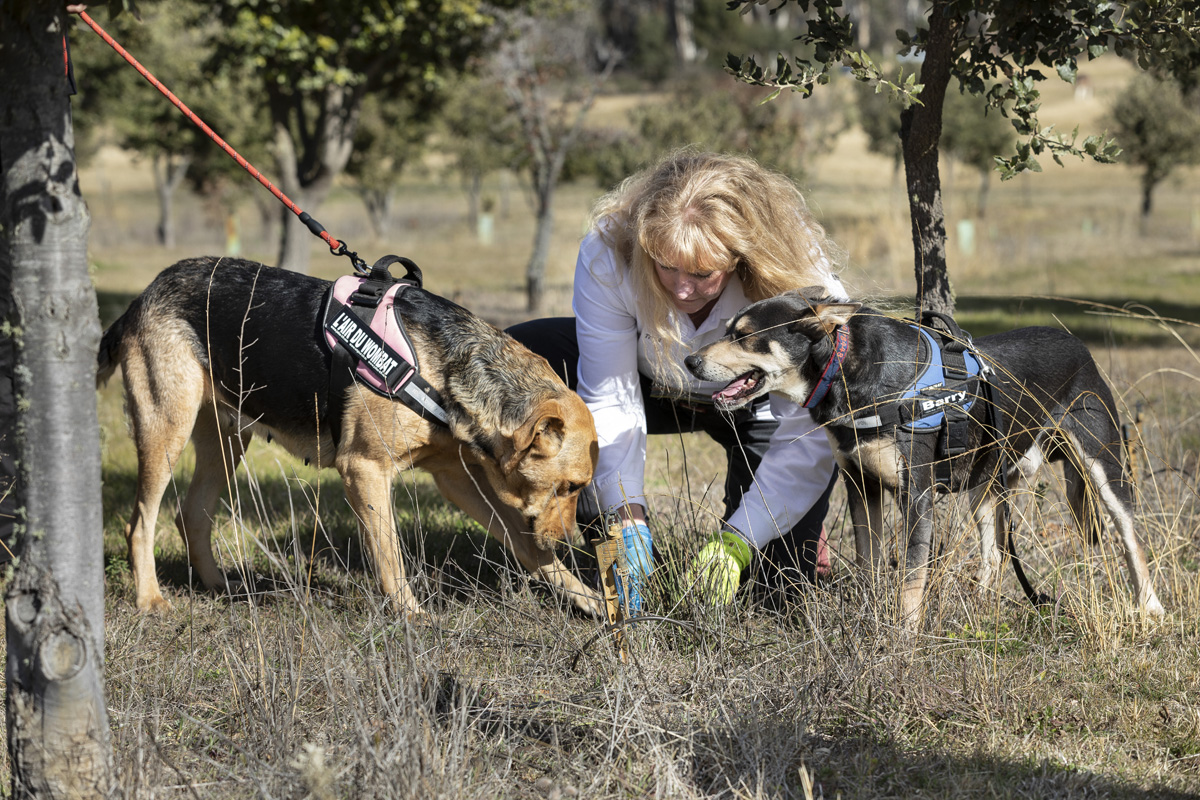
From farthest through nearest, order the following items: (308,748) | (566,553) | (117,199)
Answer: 1. (117,199)
2. (566,553)
3. (308,748)

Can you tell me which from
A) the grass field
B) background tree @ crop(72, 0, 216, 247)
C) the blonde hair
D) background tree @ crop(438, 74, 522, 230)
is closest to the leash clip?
the blonde hair

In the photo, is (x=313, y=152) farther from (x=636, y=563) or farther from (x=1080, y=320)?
(x=636, y=563)

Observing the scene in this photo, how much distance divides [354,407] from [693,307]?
4.88 feet

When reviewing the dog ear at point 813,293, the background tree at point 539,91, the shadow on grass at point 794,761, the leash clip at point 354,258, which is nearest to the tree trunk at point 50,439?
the shadow on grass at point 794,761

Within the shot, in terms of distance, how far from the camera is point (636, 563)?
11.7 feet

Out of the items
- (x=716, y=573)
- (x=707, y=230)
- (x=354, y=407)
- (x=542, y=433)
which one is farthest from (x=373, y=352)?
(x=716, y=573)

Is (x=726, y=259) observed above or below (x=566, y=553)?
above

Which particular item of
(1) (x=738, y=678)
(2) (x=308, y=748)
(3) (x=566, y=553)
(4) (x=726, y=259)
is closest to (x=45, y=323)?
(2) (x=308, y=748)

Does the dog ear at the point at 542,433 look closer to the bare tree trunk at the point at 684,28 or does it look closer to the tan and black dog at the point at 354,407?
the tan and black dog at the point at 354,407

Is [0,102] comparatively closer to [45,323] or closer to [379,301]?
[45,323]

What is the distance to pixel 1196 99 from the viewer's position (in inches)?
1059

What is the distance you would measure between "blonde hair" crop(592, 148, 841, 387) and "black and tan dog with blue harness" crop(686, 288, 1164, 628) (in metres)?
0.25

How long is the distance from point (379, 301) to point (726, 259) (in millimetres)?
1467

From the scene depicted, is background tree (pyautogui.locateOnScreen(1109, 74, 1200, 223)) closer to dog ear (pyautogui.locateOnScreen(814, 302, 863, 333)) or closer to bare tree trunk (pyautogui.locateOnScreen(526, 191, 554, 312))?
bare tree trunk (pyautogui.locateOnScreen(526, 191, 554, 312))
